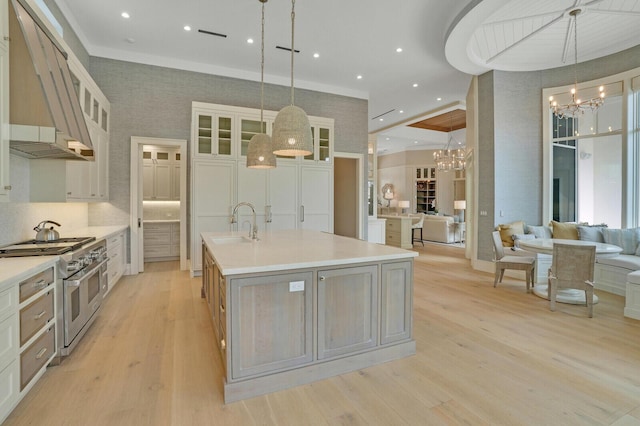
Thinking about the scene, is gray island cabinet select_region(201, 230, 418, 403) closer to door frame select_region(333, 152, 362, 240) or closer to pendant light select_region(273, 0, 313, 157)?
pendant light select_region(273, 0, 313, 157)

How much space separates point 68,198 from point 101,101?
6.42ft

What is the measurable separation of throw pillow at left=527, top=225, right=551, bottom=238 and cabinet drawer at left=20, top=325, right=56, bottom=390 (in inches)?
256

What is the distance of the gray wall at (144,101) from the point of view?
5.22m

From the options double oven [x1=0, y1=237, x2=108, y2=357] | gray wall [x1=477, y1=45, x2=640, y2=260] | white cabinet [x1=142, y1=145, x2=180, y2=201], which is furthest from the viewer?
white cabinet [x1=142, y1=145, x2=180, y2=201]

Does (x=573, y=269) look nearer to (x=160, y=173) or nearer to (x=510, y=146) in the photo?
(x=510, y=146)

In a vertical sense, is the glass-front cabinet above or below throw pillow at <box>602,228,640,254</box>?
above

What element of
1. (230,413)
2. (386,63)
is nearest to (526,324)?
(230,413)

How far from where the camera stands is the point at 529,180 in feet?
18.9

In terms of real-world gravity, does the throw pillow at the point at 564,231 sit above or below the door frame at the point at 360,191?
below

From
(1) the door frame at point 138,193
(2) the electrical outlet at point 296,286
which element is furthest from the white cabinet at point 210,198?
(2) the electrical outlet at point 296,286

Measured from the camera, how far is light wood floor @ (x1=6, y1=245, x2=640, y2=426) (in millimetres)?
1882

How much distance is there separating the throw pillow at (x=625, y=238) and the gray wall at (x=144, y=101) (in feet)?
20.3

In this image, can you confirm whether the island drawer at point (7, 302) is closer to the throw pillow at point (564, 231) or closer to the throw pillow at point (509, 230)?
the throw pillow at point (509, 230)

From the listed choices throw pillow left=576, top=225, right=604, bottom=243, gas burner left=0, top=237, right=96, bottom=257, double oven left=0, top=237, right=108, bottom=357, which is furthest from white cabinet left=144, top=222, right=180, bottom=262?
throw pillow left=576, top=225, right=604, bottom=243
